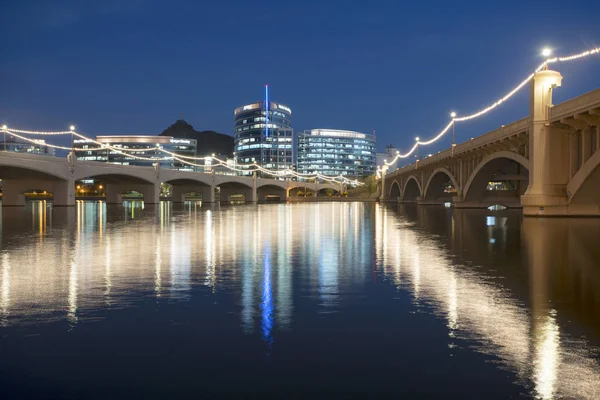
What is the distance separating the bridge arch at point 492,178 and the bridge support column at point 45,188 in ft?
160

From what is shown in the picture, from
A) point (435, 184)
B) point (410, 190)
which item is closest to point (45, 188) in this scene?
point (435, 184)

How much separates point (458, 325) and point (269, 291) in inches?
157

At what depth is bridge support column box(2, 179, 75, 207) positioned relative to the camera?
62094 mm

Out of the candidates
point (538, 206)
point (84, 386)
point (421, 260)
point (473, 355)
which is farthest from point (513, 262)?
point (538, 206)

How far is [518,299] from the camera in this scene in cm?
929

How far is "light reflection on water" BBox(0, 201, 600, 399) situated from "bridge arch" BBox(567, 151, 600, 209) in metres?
12.0

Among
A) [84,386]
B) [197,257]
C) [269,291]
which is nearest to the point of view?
[84,386]

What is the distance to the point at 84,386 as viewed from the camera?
5172mm

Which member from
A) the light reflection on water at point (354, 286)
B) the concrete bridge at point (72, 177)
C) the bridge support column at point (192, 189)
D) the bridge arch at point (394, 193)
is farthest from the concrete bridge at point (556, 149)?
the bridge arch at point (394, 193)

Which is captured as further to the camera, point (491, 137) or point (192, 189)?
point (192, 189)

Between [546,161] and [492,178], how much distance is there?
2036 cm

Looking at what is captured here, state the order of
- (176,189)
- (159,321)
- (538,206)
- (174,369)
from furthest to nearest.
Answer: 1. (176,189)
2. (538,206)
3. (159,321)
4. (174,369)

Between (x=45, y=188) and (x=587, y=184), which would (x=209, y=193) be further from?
(x=587, y=184)

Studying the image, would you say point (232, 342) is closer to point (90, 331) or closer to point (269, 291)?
point (90, 331)
